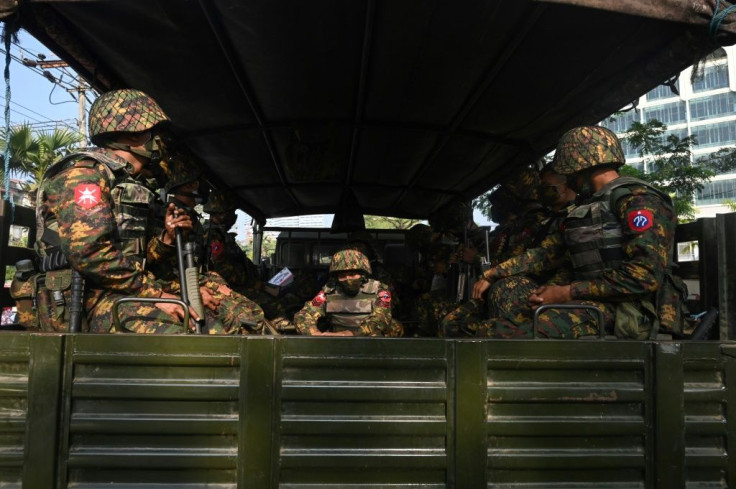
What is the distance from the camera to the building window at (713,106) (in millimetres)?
43906

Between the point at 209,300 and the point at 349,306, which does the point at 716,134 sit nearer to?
the point at 349,306

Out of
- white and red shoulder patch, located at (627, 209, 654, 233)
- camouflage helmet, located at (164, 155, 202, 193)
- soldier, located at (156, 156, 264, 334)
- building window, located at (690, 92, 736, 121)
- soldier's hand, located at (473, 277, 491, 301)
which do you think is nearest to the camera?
white and red shoulder patch, located at (627, 209, 654, 233)

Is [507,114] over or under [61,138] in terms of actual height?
under

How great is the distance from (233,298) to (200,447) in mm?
2742

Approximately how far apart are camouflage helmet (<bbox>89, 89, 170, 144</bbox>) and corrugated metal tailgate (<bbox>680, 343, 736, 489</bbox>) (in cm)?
265

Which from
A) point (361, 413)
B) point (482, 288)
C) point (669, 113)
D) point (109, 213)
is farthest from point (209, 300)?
point (669, 113)

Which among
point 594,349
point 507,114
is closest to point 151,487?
point 594,349

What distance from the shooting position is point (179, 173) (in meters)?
4.38

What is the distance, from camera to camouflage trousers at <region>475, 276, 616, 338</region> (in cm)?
272

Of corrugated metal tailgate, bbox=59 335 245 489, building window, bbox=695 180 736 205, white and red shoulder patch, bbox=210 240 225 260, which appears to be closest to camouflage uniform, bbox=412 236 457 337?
white and red shoulder patch, bbox=210 240 225 260

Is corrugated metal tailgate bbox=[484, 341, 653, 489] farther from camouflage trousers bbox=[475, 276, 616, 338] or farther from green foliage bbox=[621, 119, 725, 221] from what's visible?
green foliage bbox=[621, 119, 725, 221]

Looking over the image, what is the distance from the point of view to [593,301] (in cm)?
272

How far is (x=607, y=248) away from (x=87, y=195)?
2.55 metres

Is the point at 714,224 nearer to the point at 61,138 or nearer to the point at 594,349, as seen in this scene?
the point at 594,349
